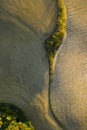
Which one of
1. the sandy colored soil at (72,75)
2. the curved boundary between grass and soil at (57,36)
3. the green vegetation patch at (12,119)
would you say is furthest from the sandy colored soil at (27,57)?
the sandy colored soil at (72,75)

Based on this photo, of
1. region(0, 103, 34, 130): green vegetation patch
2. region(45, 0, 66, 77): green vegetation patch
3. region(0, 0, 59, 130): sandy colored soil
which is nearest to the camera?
region(0, 103, 34, 130): green vegetation patch

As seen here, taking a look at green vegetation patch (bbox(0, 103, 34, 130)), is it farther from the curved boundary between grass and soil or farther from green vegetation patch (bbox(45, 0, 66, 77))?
green vegetation patch (bbox(45, 0, 66, 77))

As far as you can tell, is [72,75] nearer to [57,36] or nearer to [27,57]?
[57,36]

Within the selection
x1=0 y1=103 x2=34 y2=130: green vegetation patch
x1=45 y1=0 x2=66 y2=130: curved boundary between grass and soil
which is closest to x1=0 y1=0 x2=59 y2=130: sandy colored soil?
x1=45 y1=0 x2=66 y2=130: curved boundary between grass and soil

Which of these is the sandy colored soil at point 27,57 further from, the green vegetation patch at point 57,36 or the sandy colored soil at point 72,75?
the sandy colored soil at point 72,75

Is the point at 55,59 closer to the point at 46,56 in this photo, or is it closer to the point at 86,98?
the point at 46,56

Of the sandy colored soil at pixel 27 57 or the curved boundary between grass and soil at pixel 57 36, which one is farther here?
the curved boundary between grass and soil at pixel 57 36

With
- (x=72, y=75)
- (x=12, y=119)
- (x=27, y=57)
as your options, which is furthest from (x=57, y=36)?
(x=12, y=119)
